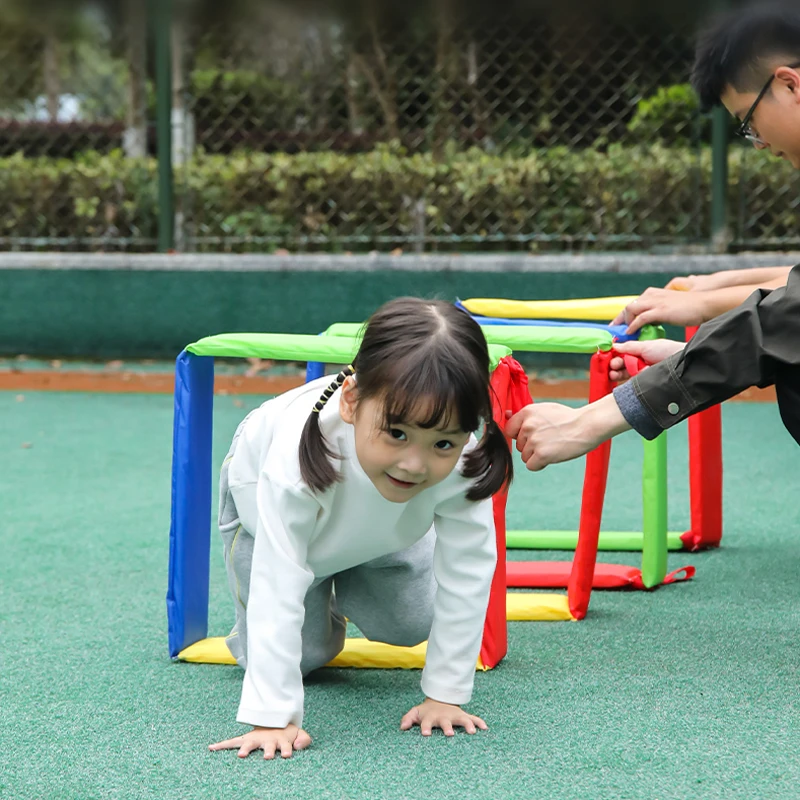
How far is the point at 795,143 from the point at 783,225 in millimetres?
4626

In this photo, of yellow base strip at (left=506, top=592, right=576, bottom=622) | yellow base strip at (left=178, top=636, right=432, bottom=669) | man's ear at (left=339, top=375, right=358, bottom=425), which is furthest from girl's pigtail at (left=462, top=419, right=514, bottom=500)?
yellow base strip at (left=506, top=592, right=576, bottom=622)

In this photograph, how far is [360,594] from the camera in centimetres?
238

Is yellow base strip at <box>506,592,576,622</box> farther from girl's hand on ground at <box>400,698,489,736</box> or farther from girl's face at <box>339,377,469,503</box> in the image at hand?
girl's face at <box>339,377,469,503</box>

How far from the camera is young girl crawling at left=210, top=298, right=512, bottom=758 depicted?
1.83 metres

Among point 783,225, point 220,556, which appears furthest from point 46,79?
point 220,556

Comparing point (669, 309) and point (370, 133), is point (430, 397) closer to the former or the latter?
point (669, 309)

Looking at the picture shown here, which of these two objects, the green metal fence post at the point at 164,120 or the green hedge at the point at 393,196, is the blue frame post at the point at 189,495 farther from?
the green metal fence post at the point at 164,120

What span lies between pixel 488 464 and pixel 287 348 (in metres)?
0.46

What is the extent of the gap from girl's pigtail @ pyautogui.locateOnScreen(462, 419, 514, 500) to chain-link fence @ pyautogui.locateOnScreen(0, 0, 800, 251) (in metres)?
5.06

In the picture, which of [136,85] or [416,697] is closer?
[416,697]

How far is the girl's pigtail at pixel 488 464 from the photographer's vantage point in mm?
2025

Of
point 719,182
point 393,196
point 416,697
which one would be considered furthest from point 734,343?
point 393,196

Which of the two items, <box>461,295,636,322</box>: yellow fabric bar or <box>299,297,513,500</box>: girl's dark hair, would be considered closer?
<box>299,297,513,500</box>: girl's dark hair

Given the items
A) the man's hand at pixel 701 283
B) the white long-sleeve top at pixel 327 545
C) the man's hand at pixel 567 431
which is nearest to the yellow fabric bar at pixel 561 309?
the man's hand at pixel 701 283
